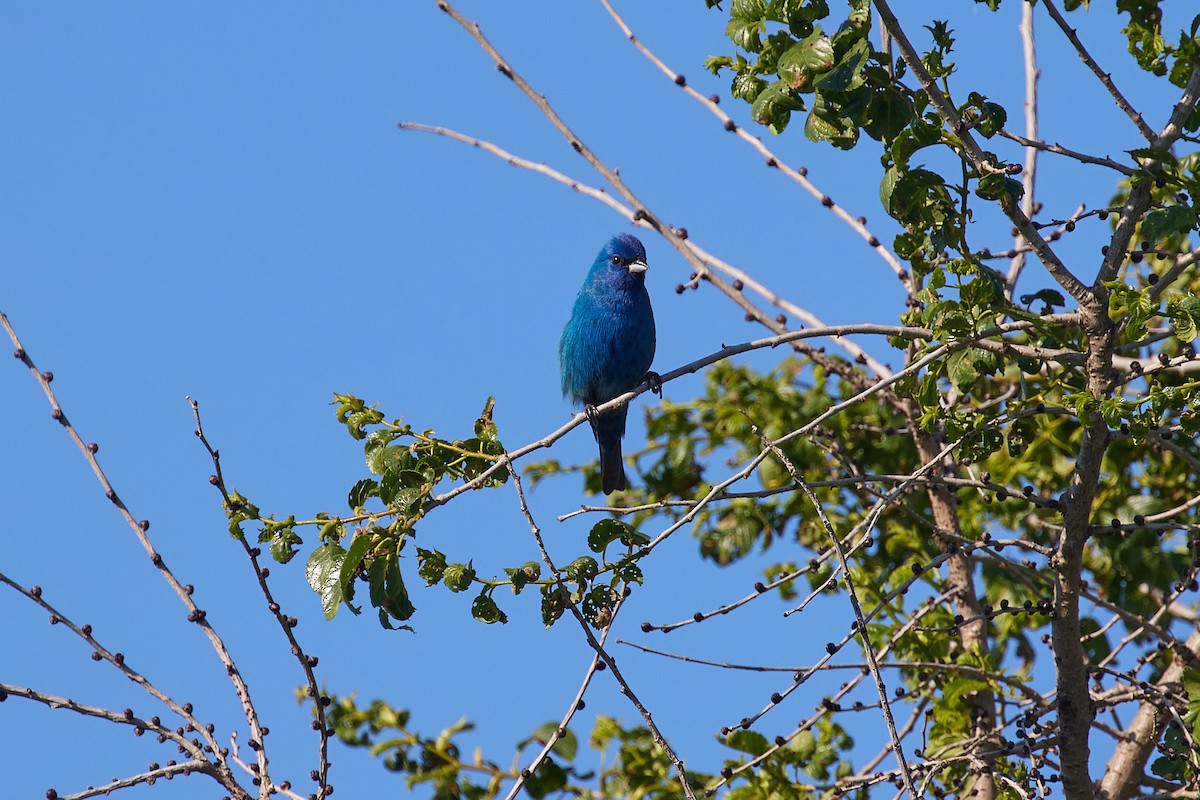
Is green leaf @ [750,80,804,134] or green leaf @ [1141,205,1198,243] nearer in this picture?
green leaf @ [1141,205,1198,243]

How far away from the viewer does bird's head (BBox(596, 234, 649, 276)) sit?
7684mm

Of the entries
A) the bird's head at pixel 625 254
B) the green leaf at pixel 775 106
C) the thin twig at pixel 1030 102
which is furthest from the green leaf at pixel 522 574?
the bird's head at pixel 625 254

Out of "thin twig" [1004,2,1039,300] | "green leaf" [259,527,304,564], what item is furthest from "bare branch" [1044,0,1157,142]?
"green leaf" [259,527,304,564]

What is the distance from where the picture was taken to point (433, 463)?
13.9ft

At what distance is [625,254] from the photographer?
305 inches

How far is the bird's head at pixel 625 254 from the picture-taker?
768 centimetres

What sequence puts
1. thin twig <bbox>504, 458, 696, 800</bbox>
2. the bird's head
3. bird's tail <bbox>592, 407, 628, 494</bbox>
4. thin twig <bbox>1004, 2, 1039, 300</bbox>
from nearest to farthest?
1. thin twig <bbox>504, 458, 696, 800</bbox>
2. thin twig <bbox>1004, 2, 1039, 300</bbox>
3. bird's tail <bbox>592, 407, 628, 494</bbox>
4. the bird's head

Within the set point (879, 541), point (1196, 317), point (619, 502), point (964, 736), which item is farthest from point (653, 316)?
point (1196, 317)

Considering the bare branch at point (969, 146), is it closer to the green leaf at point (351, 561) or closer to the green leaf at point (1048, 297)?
the green leaf at point (1048, 297)

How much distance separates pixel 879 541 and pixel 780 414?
0.79 m

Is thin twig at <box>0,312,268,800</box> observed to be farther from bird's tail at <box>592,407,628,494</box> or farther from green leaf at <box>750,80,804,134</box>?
bird's tail at <box>592,407,628,494</box>

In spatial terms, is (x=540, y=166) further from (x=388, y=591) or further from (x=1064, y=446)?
(x=1064, y=446)

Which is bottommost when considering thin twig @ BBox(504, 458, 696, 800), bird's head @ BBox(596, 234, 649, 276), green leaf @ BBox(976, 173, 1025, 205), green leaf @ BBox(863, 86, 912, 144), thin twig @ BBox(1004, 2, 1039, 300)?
thin twig @ BBox(504, 458, 696, 800)

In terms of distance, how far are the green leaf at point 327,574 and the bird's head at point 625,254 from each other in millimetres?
3958
